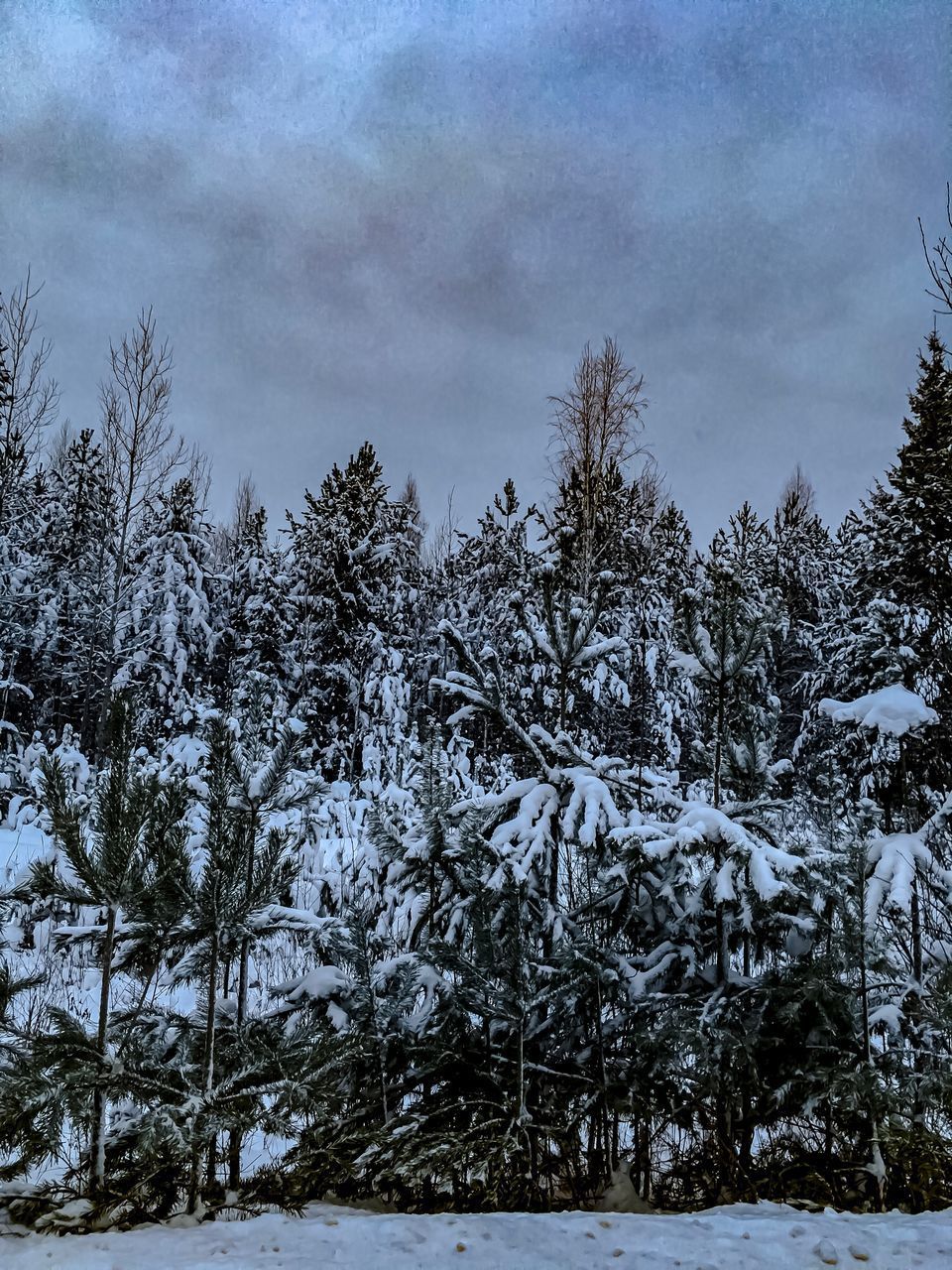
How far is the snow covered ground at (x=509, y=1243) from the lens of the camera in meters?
2.54

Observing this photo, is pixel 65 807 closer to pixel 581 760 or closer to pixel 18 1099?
pixel 18 1099

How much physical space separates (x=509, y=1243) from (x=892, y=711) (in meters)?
4.14

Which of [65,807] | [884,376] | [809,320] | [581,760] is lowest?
[65,807]

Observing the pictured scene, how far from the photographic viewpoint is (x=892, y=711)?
5.24 metres

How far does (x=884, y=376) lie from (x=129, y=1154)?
1153 centimetres

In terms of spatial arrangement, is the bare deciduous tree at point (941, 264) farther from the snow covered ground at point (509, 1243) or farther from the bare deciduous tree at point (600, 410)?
the bare deciduous tree at point (600, 410)

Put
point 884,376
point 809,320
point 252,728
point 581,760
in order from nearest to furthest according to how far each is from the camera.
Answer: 1. point 252,728
2. point 581,760
3. point 809,320
4. point 884,376

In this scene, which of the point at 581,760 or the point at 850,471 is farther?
the point at 850,471

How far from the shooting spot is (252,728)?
3.78 m

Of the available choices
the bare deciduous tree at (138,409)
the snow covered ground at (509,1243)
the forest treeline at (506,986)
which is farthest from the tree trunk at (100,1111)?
the bare deciduous tree at (138,409)

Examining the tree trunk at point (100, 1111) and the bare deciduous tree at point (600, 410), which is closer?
the tree trunk at point (100, 1111)

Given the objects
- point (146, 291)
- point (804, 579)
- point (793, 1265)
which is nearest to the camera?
point (793, 1265)

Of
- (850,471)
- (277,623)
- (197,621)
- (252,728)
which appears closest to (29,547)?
(197,621)

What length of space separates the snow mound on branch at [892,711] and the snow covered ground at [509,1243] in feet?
9.81
